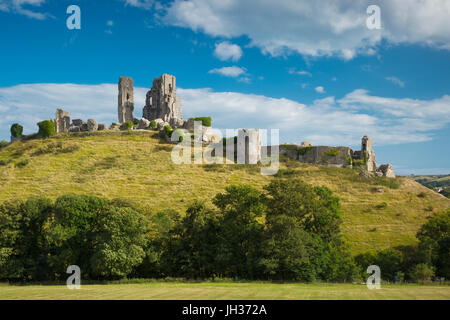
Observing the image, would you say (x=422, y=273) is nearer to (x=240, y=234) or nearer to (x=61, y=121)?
(x=240, y=234)

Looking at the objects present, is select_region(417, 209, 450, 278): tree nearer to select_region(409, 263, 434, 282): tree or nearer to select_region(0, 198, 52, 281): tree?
select_region(409, 263, 434, 282): tree

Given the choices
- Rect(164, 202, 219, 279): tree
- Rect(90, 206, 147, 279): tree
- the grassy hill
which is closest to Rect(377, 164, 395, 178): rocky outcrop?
the grassy hill

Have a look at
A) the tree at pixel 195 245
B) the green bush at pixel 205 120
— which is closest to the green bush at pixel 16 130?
the green bush at pixel 205 120

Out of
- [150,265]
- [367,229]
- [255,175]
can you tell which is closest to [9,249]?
[150,265]

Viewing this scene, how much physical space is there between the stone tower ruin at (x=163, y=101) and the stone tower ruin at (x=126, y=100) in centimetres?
516

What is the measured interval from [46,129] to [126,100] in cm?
2264

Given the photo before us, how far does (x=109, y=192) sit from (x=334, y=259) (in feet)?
109

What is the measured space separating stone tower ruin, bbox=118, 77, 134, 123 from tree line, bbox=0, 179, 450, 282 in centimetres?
6470

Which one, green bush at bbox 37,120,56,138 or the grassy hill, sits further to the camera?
green bush at bbox 37,120,56,138

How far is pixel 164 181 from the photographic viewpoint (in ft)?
185

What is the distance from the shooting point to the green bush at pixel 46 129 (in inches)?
3083

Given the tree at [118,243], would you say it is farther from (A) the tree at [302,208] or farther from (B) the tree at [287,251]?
(A) the tree at [302,208]

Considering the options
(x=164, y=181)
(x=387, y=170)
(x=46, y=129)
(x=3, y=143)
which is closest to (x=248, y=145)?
(x=164, y=181)

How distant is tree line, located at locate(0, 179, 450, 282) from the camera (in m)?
27.1
